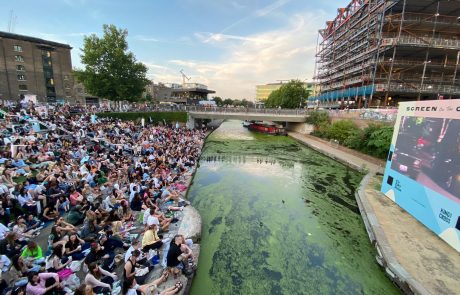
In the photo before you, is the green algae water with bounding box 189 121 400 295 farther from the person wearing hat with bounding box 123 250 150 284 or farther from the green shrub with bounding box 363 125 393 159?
the green shrub with bounding box 363 125 393 159

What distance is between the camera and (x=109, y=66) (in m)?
31.8

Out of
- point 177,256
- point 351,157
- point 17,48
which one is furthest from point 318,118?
point 17,48

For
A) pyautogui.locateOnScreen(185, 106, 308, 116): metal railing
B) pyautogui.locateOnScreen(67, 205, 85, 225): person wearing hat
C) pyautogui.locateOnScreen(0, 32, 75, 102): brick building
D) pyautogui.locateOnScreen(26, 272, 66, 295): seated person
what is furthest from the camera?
pyautogui.locateOnScreen(0, 32, 75, 102): brick building

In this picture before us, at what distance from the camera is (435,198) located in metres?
8.69

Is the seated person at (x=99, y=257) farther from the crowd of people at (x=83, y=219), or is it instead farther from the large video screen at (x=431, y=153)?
the large video screen at (x=431, y=153)

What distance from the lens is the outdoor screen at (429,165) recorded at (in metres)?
8.02

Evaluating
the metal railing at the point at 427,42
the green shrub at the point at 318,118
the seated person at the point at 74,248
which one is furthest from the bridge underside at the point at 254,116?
the seated person at the point at 74,248

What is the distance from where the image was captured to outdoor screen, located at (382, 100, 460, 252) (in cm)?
802

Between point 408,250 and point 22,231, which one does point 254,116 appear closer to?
point 408,250

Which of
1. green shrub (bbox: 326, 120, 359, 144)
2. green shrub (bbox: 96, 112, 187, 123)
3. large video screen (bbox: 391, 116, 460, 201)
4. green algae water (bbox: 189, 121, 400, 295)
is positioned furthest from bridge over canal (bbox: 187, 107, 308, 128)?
large video screen (bbox: 391, 116, 460, 201)

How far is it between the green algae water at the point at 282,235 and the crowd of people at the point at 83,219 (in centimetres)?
152

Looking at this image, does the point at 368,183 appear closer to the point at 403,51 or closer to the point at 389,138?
the point at 389,138

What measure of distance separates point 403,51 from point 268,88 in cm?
14335

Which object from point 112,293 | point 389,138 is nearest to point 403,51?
point 389,138
